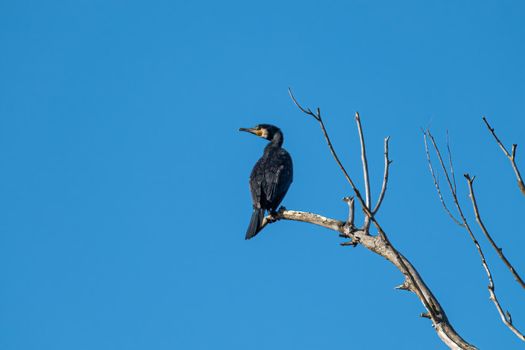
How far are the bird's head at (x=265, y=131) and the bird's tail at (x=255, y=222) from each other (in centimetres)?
172

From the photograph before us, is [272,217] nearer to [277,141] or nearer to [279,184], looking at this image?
[279,184]

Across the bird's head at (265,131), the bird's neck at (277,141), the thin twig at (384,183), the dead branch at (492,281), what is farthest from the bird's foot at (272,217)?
the dead branch at (492,281)

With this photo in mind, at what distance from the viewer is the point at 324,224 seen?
4922 mm

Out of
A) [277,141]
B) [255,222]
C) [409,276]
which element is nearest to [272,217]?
[255,222]

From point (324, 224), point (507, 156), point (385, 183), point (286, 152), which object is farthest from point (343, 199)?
point (286, 152)

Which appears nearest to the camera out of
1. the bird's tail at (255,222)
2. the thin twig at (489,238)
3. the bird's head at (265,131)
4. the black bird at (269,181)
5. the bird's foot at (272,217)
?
the thin twig at (489,238)

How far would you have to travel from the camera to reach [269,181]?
7266 millimetres

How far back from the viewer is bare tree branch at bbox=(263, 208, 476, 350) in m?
3.38

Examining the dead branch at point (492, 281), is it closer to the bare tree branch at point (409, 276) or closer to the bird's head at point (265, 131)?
the bare tree branch at point (409, 276)

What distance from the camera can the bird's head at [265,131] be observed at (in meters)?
8.60

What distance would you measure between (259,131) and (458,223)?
5620mm

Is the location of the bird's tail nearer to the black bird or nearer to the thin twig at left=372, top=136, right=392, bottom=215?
the black bird

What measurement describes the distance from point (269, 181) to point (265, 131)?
153 centimetres

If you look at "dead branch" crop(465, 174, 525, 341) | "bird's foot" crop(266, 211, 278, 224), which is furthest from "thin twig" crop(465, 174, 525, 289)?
"bird's foot" crop(266, 211, 278, 224)
